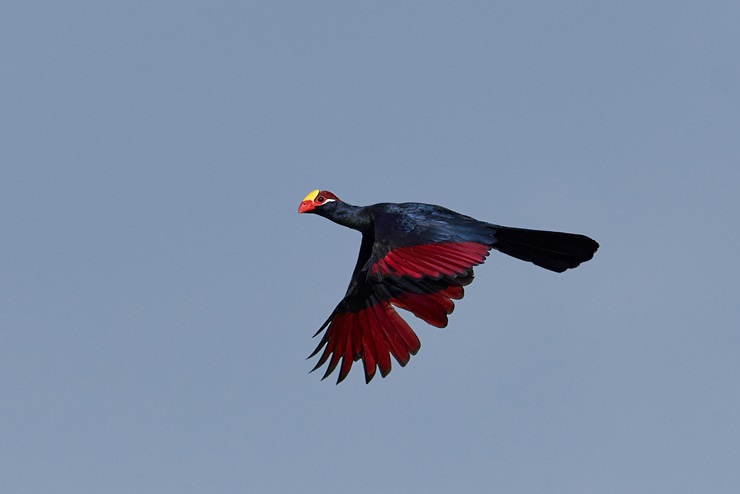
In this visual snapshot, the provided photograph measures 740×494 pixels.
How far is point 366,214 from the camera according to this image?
47.5 feet

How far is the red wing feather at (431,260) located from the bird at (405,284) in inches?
3.1

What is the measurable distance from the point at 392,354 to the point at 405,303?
59 centimetres

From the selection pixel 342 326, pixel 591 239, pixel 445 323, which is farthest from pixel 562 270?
pixel 342 326

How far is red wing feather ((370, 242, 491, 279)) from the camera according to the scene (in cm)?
1271

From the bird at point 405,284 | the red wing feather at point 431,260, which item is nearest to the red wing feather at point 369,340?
the bird at point 405,284

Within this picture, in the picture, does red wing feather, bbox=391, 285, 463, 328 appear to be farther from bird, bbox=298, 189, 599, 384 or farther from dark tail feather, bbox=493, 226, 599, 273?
dark tail feather, bbox=493, 226, 599, 273

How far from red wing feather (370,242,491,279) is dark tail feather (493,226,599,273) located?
3.25 feet

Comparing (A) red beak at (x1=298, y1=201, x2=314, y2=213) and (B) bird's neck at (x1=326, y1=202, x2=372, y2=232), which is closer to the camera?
(B) bird's neck at (x1=326, y1=202, x2=372, y2=232)

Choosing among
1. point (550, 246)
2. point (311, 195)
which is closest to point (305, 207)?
point (311, 195)

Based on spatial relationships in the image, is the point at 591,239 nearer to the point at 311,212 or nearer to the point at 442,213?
the point at 442,213

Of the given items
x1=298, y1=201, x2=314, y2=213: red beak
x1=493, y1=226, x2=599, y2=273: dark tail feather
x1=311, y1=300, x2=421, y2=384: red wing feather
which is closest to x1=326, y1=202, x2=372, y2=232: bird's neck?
x1=298, y1=201, x2=314, y2=213: red beak

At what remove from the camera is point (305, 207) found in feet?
48.9

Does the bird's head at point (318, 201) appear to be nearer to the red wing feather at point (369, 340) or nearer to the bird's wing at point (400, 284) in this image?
the bird's wing at point (400, 284)

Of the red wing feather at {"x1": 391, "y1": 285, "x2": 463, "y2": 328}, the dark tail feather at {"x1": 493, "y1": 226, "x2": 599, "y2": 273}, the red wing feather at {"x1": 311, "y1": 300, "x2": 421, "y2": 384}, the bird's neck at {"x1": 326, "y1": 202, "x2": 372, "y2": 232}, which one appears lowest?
the red wing feather at {"x1": 311, "y1": 300, "x2": 421, "y2": 384}
